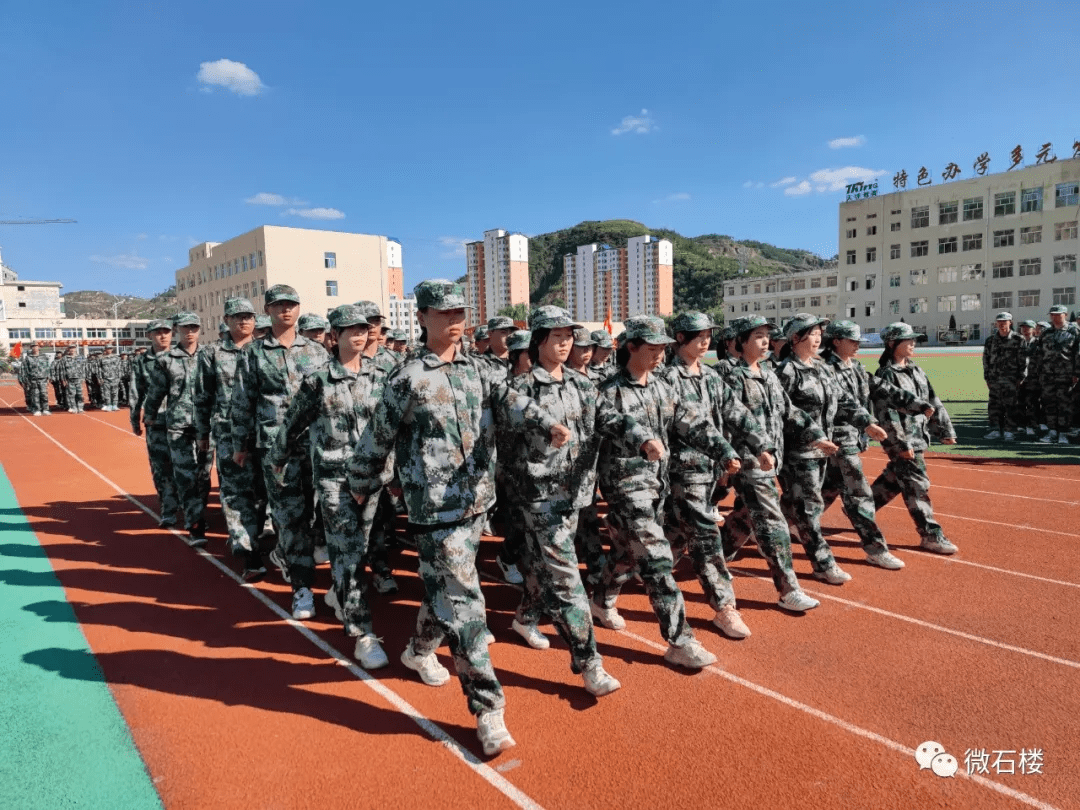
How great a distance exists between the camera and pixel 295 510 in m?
4.74

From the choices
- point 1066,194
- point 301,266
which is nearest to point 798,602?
point 301,266

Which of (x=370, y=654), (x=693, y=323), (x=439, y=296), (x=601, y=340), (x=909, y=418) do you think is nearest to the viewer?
(x=439, y=296)

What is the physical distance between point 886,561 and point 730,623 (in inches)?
83.5

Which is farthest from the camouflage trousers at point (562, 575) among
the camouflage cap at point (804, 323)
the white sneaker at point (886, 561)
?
the white sneaker at point (886, 561)

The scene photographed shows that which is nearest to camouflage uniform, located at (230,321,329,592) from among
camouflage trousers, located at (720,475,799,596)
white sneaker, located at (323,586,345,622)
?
white sneaker, located at (323,586,345,622)

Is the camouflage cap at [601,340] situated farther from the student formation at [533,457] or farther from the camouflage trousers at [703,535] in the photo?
the camouflage trousers at [703,535]

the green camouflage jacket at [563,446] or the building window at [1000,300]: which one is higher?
the building window at [1000,300]

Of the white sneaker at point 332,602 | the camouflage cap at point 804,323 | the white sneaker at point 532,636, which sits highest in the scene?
the camouflage cap at point 804,323

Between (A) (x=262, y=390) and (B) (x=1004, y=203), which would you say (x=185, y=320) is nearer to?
(A) (x=262, y=390)

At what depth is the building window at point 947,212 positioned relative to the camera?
51.9 metres

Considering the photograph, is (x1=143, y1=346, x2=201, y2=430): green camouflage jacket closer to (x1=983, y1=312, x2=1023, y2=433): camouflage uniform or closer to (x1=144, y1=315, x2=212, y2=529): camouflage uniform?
(x1=144, y1=315, x2=212, y2=529): camouflage uniform

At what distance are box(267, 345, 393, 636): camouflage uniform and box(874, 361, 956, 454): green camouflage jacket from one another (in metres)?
4.54

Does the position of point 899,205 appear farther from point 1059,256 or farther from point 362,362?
point 362,362

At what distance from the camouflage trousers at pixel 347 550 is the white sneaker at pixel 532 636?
0.99m
